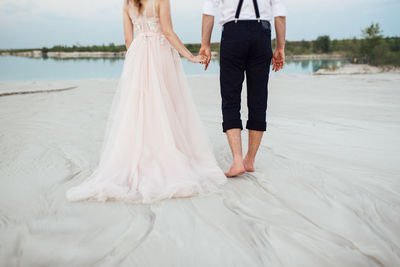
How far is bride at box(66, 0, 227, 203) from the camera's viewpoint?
212cm

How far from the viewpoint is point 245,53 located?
226cm

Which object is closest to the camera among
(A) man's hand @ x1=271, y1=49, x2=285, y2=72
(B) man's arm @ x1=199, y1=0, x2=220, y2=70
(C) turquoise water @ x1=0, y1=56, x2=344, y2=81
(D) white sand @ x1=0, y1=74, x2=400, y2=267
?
(D) white sand @ x1=0, y1=74, x2=400, y2=267

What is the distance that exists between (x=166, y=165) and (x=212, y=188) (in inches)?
14.9

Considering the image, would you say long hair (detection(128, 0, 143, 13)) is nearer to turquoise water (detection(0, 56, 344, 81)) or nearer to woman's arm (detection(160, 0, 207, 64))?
woman's arm (detection(160, 0, 207, 64))

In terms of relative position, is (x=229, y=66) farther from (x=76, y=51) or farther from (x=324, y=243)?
(x=76, y=51)

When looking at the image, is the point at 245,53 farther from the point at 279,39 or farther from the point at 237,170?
the point at 237,170

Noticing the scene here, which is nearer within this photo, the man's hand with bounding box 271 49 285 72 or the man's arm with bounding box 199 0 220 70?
the man's arm with bounding box 199 0 220 70

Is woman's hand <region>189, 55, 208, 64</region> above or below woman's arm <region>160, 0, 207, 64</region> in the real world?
below

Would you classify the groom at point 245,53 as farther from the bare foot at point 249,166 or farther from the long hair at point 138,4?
the long hair at point 138,4

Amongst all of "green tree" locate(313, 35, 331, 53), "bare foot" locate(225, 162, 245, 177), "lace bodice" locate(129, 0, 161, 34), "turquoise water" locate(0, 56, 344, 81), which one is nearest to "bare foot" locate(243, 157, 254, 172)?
"bare foot" locate(225, 162, 245, 177)

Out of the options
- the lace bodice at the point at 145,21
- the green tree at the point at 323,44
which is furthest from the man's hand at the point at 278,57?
the green tree at the point at 323,44

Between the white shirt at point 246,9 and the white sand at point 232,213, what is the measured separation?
124 centimetres

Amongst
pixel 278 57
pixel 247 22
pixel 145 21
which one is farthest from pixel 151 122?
pixel 278 57

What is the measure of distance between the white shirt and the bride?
333 millimetres
